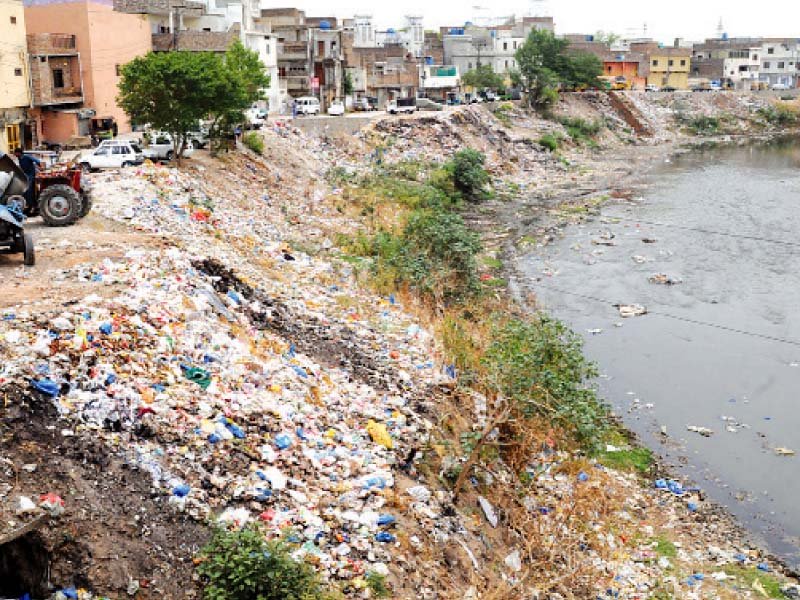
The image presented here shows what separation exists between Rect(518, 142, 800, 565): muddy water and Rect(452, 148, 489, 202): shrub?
548 cm

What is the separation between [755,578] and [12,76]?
29.2m

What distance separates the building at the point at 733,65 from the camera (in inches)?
3526

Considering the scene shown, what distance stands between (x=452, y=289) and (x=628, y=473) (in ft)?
25.4

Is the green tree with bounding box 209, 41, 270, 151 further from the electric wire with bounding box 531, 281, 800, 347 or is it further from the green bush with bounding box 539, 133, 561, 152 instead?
the green bush with bounding box 539, 133, 561, 152

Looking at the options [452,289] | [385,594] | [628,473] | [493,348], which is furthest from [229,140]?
[385,594]

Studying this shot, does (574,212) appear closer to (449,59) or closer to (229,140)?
(229,140)

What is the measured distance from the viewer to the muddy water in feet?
45.1

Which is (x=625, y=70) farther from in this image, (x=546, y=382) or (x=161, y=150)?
(x=546, y=382)

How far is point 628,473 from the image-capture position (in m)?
13.3

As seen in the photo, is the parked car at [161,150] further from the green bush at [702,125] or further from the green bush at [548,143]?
the green bush at [702,125]

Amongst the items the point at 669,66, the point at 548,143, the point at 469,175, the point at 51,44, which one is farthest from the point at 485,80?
the point at 51,44

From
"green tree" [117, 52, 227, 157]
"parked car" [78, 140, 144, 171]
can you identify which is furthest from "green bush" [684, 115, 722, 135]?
"parked car" [78, 140, 144, 171]

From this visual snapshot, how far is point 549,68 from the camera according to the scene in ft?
198

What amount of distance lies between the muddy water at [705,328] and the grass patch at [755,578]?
0.89 metres
